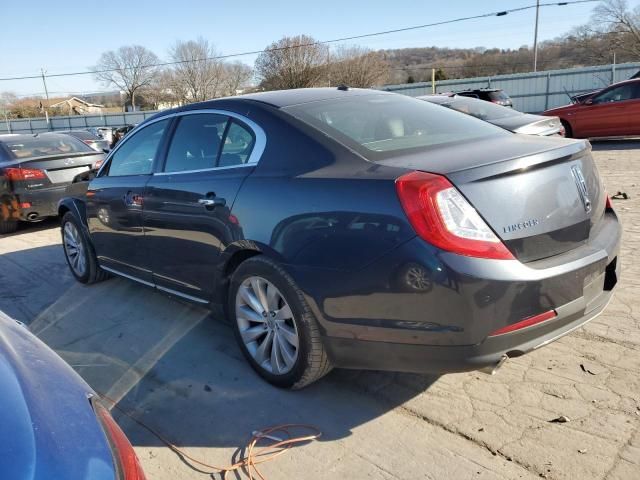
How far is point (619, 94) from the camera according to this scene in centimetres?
1283

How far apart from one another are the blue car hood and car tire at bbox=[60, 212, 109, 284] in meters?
3.40

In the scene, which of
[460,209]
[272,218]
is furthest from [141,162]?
[460,209]

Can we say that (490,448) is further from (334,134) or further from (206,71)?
(206,71)

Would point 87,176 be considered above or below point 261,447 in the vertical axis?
above

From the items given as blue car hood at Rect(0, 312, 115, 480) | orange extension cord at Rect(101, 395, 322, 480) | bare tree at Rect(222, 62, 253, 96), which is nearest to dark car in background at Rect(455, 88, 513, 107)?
orange extension cord at Rect(101, 395, 322, 480)

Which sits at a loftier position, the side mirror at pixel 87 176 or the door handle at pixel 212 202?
the door handle at pixel 212 202

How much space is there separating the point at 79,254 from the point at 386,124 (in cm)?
367

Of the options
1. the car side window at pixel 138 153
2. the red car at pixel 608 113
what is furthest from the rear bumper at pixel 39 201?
the red car at pixel 608 113

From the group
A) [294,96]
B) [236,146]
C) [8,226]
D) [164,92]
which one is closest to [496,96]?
[8,226]

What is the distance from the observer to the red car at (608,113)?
12562 millimetres

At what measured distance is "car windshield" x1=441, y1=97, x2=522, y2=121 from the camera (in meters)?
9.30

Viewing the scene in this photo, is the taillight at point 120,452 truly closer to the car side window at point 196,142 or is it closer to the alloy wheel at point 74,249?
the car side window at point 196,142

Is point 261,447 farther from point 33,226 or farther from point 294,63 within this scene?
point 294,63

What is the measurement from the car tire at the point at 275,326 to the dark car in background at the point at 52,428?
1179 mm
